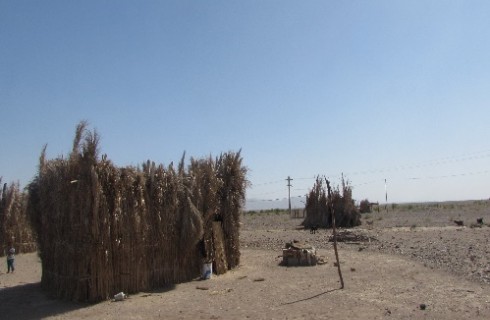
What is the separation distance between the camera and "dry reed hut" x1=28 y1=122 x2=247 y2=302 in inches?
431

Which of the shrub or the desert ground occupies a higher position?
the shrub

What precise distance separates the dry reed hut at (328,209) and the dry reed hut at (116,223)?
15.9 meters

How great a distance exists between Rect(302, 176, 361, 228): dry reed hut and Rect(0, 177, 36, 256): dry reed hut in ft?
53.2

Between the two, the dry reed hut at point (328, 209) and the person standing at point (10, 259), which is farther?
the dry reed hut at point (328, 209)

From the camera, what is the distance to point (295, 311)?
9539 mm

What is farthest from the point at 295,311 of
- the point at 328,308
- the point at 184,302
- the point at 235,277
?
the point at 235,277

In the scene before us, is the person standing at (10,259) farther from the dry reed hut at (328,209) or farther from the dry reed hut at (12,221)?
the dry reed hut at (328,209)

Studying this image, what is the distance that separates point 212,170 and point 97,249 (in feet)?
14.8

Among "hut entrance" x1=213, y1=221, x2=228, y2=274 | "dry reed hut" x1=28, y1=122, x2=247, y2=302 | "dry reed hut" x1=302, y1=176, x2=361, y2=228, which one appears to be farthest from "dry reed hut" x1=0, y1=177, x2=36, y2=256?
"dry reed hut" x1=302, y1=176, x2=361, y2=228

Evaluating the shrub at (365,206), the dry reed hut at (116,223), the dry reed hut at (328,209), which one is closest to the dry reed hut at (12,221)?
the dry reed hut at (116,223)

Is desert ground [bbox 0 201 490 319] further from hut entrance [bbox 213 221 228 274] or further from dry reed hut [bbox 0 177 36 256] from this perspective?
dry reed hut [bbox 0 177 36 256]

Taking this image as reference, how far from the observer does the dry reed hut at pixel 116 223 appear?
1094cm

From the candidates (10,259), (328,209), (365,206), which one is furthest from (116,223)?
(365,206)

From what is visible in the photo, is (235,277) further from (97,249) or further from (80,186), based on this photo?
(80,186)
